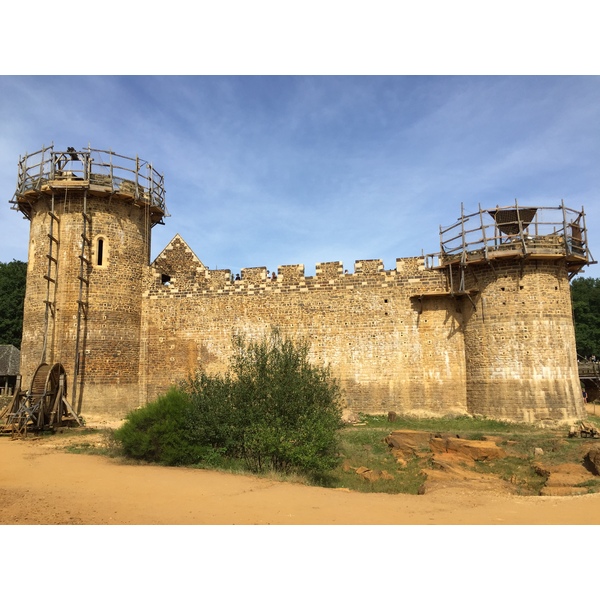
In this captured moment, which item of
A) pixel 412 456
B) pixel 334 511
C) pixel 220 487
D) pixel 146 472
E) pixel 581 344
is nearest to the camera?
pixel 334 511

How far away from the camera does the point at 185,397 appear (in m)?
12.9

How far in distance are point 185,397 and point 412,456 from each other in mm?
6690

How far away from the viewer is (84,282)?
19.8m

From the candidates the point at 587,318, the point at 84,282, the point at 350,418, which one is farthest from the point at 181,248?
the point at 587,318

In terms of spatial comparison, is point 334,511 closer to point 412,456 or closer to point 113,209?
point 412,456

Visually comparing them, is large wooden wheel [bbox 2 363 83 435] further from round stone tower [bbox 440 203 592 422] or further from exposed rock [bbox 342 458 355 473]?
round stone tower [bbox 440 203 592 422]

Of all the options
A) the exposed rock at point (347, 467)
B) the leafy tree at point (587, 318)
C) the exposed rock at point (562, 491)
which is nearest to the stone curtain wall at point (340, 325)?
the exposed rock at point (347, 467)

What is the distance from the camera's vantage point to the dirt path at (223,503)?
23.1 ft

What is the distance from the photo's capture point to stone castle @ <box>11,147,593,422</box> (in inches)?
679

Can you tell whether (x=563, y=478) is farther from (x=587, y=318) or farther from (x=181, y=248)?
(x=587, y=318)

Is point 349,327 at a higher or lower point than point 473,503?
higher

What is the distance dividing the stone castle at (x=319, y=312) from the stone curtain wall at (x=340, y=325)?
0.05m

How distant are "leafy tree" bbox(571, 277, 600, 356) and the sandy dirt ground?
36.7 m

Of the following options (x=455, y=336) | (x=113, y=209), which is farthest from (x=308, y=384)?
(x=113, y=209)
